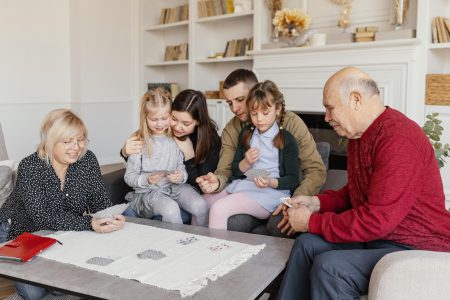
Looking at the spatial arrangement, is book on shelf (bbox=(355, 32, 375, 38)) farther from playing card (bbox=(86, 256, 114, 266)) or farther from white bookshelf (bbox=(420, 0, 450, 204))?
playing card (bbox=(86, 256, 114, 266))

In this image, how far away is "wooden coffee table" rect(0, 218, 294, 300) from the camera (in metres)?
1.42

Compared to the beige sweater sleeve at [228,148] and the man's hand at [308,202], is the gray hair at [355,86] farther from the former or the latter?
the beige sweater sleeve at [228,148]

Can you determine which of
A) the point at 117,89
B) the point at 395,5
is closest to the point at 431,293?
the point at 395,5

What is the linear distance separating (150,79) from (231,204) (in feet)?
16.4

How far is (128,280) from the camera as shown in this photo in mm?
1517

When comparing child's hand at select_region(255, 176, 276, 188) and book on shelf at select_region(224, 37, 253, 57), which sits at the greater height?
book on shelf at select_region(224, 37, 253, 57)

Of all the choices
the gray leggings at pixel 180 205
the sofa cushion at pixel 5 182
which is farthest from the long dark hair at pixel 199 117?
the sofa cushion at pixel 5 182

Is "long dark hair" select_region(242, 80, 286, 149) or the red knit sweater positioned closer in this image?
the red knit sweater

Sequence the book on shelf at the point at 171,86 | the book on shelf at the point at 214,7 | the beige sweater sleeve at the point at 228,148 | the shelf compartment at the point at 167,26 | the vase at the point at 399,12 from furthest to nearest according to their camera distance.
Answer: the book on shelf at the point at 171,86 < the shelf compartment at the point at 167,26 < the book on shelf at the point at 214,7 < the vase at the point at 399,12 < the beige sweater sleeve at the point at 228,148

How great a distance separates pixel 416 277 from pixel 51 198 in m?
1.57

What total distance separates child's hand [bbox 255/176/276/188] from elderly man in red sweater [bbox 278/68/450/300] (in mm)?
555

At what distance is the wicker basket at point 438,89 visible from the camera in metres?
4.01

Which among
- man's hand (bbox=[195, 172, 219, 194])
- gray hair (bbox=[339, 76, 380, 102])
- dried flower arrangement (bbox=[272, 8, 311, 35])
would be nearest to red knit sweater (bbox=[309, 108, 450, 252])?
gray hair (bbox=[339, 76, 380, 102])

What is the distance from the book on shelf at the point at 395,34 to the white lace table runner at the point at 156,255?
303cm
